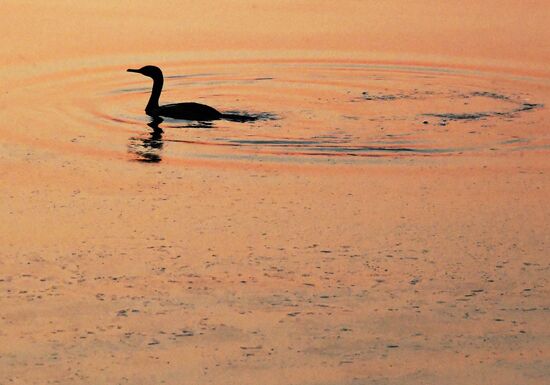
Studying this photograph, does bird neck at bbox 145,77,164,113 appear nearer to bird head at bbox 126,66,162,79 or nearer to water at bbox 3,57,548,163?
Result: bird head at bbox 126,66,162,79

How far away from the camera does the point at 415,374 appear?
24.2 ft

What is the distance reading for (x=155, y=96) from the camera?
15.3 meters

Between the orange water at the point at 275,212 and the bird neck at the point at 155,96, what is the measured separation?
10.9 inches

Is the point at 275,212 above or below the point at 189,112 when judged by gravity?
below

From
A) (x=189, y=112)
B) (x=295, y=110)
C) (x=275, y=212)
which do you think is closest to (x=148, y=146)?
(x=189, y=112)

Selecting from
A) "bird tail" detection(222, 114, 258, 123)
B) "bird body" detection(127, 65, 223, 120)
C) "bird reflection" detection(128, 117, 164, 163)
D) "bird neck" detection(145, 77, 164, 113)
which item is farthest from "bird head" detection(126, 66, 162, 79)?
"bird reflection" detection(128, 117, 164, 163)

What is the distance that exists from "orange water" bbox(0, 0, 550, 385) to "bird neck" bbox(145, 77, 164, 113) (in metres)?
0.28

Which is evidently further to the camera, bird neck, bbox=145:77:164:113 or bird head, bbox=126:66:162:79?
bird head, bbox=126:66:162:79

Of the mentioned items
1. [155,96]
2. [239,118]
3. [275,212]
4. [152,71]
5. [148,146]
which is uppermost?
[152,71]

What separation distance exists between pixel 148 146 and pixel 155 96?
2406mm

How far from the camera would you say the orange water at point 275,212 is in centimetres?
773

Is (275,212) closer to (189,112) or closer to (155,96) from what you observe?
(189,112)

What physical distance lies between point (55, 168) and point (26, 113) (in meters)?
2.60

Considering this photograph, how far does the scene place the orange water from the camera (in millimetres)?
7727
